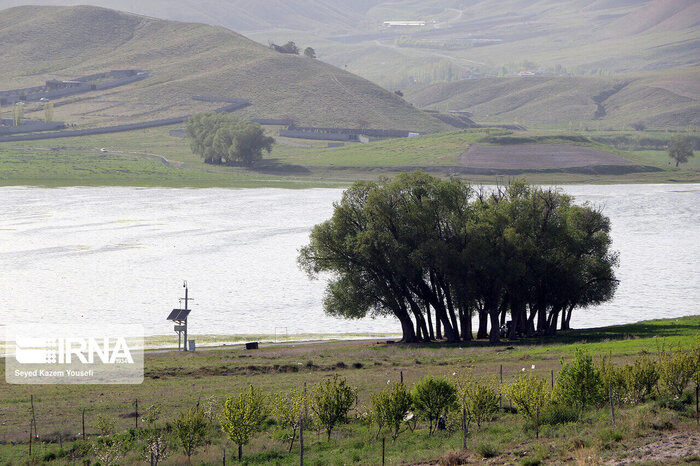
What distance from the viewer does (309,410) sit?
111 feet

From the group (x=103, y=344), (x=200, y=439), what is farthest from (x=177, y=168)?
(x=200, y=439)

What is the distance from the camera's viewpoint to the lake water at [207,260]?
6894 centimetres

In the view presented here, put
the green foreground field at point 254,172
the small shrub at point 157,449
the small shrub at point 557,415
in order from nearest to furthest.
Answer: the small shrub at point 157,449
the small shrub at point 557,415
the green foreground field at point 254,172

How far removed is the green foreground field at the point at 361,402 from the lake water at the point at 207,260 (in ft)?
44.3

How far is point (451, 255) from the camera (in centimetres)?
5597

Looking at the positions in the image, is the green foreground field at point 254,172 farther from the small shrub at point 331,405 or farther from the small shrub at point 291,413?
the small shrub at point 331,405

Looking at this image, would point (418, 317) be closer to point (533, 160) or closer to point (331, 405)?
point (331, 405)

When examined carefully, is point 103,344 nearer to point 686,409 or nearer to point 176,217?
point 686,409

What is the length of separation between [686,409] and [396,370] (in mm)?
17162

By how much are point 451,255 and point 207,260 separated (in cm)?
4275

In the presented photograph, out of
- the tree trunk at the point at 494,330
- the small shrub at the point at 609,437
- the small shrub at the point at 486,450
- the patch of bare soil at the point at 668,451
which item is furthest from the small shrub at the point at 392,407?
the tree trunk at the point at 494,330

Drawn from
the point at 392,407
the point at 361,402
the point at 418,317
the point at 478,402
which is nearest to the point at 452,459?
the point at 392,407

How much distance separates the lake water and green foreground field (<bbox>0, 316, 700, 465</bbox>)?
13.5m

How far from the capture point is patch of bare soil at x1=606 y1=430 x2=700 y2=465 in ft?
79.3
